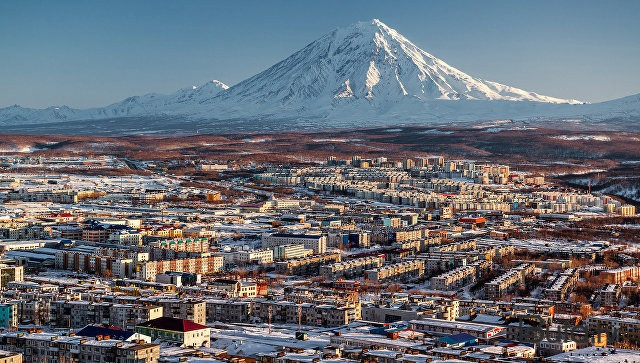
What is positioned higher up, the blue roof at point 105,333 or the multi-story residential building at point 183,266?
the blue roof at point 105,333

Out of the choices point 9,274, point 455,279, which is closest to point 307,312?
point 455,279

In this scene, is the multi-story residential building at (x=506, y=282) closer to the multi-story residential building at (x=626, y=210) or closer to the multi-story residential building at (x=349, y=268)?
the multi-story residential building at (x=349, y=268)

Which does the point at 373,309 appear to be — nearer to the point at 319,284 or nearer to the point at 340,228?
the point at 319,284

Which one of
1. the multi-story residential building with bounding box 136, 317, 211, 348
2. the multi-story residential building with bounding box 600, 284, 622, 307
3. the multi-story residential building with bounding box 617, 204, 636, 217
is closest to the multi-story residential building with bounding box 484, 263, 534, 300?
the multi-story residential building with bounding box 600, 284, 622, 307

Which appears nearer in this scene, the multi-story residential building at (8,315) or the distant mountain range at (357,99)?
the multi-story residential building at (8,315)

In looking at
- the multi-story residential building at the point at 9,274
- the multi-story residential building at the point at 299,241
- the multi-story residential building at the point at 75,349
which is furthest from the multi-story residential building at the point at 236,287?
the multi-story residential building at the point at 299,241

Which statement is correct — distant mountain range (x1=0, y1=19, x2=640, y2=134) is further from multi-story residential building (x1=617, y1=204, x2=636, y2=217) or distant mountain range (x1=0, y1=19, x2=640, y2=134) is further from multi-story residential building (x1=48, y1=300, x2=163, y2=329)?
multi-story residential building (x1=48, y1=300, x2=163, y2=329)
